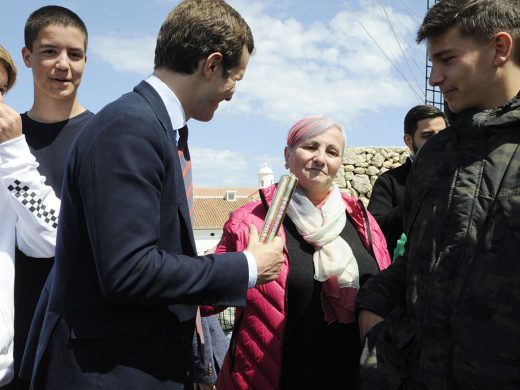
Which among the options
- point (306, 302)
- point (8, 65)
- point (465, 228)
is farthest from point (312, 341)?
point (8, 65)

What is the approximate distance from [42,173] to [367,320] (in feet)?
5.25

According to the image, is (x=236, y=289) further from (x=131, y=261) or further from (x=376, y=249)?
(x=376, y=249)

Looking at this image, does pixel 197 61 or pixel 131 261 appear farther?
pixel 197 61

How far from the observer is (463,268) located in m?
1.55

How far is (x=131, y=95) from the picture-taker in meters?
1.67

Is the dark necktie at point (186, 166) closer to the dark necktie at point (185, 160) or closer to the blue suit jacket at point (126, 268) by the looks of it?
the dark necktie at point (185, 160)

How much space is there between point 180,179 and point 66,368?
0.64 m

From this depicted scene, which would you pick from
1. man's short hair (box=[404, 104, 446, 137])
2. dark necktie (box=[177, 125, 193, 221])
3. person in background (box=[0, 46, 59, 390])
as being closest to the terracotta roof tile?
man's short hair (box=[404, 104, 446, 137])

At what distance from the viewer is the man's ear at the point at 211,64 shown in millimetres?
1778

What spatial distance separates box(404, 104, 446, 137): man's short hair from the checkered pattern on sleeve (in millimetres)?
2924

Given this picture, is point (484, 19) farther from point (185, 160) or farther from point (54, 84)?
point (54, 84)

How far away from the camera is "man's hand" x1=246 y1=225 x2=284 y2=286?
1731 millimetres

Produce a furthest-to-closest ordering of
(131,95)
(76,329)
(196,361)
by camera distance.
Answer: (196,361) < (131,95) < (76,329)

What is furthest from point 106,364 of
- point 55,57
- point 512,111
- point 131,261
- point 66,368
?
point 55,57
